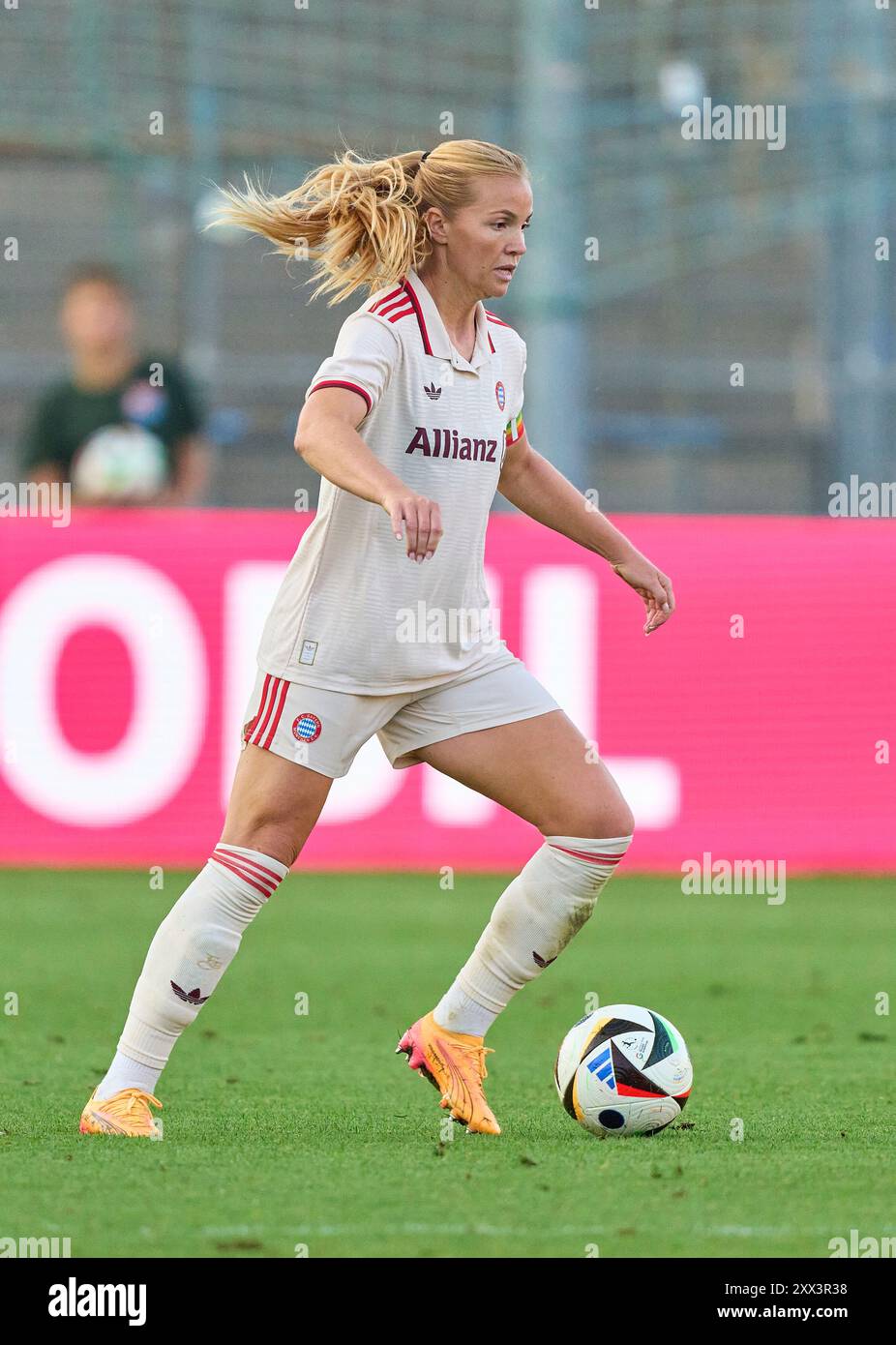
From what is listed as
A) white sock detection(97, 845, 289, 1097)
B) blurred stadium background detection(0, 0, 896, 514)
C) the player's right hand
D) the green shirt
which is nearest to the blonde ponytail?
the player's right hand

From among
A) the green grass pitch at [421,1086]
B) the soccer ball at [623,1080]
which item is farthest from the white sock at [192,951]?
the soccer ball at [623,1080]

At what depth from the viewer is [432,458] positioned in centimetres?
442

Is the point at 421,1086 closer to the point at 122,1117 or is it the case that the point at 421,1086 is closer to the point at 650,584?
the point at 122,1117

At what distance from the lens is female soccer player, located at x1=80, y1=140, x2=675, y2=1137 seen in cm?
437

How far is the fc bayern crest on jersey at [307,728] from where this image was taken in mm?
4352

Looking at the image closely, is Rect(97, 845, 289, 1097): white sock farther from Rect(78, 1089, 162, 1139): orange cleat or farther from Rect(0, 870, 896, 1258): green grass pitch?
Rect(0, 870, 896, 1258): green grass pitch

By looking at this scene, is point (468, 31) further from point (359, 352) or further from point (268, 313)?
point (359, 352)

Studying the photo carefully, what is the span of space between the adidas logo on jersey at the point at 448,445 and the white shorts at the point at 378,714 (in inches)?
18.9

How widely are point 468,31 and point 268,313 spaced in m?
2.50

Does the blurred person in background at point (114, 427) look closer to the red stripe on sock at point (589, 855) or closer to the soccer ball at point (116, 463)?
the soccer ball at point (116, 463)

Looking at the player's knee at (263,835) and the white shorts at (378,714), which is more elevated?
the white shorts at (378,714)

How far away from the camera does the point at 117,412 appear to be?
10062 mm

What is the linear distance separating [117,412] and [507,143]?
4134mm

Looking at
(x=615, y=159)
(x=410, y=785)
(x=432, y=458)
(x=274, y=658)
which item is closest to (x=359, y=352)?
(x=432, y=458)
